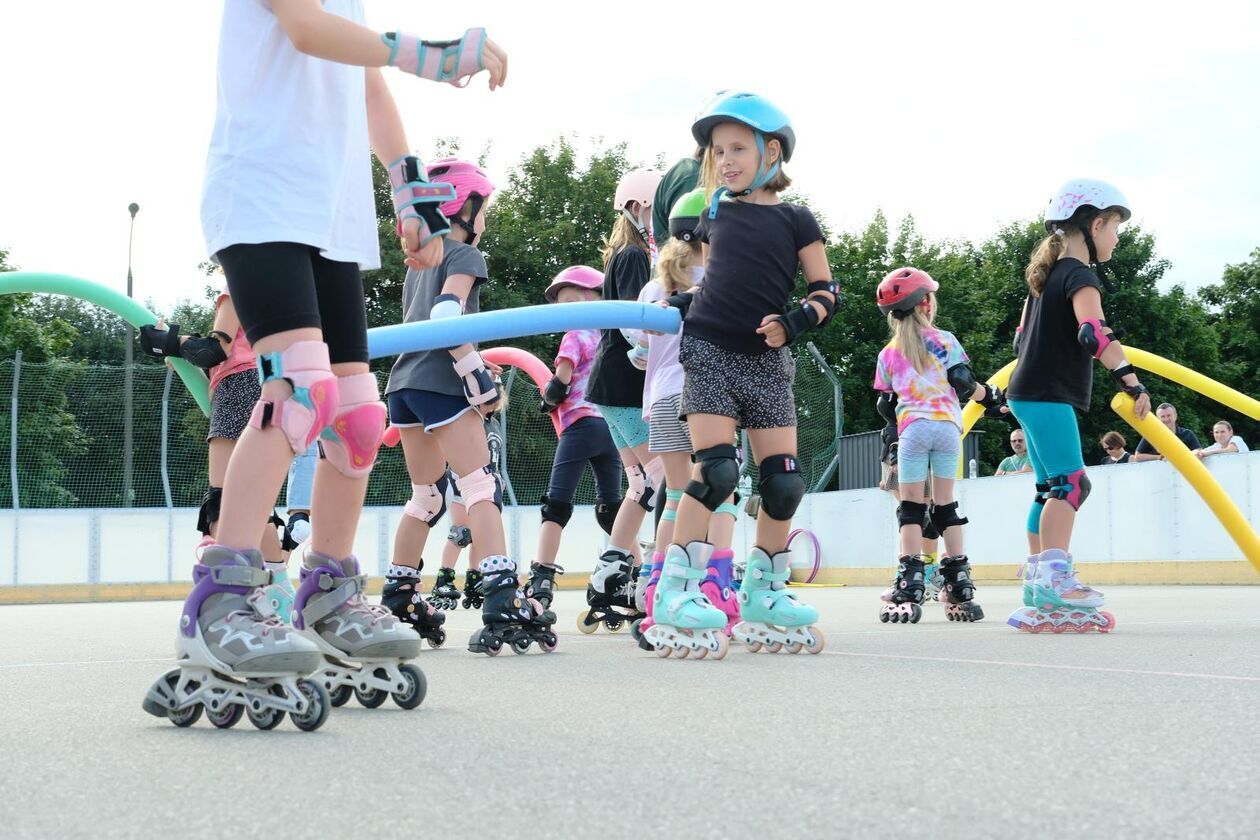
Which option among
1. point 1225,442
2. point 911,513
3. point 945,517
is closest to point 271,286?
point 911,513

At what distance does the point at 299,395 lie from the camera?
321cm

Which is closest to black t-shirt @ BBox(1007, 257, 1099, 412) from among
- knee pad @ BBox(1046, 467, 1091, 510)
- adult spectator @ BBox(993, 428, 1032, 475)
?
knee pad @ BBox(1046, 467, 1091, 510)

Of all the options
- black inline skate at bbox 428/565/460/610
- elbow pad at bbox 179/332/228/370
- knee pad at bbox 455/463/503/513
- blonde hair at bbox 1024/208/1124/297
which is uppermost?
blonde hair at bbox 1024/208/1124/297

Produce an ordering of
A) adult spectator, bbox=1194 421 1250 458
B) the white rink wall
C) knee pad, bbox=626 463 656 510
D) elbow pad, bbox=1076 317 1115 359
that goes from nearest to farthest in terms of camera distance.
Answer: elbow pad, bbox=1076 317 1115 359, knee pad, bbox=626 463 656 510, the white rink wall, adult spectator, bbox=1194 421 1250 458

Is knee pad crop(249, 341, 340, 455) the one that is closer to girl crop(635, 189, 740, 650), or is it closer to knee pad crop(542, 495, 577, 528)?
girl crop(635, 189, 740, 650)

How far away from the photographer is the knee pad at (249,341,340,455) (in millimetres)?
3197

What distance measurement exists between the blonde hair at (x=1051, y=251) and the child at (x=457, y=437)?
2562 millimetres

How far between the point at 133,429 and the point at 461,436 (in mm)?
12201

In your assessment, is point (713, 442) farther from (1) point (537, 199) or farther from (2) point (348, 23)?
(1) point (537, 199)

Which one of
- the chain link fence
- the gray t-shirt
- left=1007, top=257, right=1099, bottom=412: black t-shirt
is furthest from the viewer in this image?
the chain link fence

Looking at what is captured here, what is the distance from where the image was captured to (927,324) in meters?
8.60

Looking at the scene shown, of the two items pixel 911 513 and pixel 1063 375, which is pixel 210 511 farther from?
pixel 911 513

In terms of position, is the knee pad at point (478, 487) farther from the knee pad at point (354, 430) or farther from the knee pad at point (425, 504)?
the knee pad at point (354, 430)

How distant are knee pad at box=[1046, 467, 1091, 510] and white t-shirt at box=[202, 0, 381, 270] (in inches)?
154
